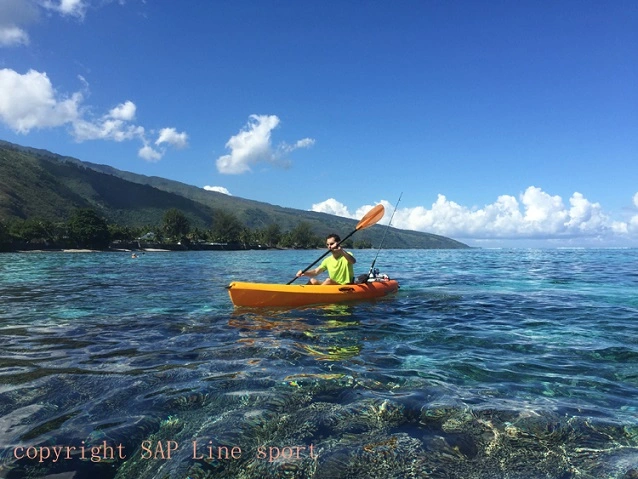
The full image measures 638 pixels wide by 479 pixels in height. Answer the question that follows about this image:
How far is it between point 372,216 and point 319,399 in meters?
10.7

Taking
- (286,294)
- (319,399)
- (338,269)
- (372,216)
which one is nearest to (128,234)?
(372,216)

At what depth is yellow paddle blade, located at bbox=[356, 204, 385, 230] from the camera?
48.5 ft

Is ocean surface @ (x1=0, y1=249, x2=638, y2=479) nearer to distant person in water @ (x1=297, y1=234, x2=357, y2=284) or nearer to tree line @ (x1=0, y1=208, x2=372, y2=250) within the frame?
distant person in water @ (x1=297, y1=234, x2=357, y2=284)

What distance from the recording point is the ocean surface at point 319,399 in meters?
3.66

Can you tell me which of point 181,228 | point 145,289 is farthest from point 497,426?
point 181,228

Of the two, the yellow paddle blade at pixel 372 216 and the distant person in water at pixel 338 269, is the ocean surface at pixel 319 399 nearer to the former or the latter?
the distant person in water at pixel 338 269

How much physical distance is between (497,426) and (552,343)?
4.54 metres

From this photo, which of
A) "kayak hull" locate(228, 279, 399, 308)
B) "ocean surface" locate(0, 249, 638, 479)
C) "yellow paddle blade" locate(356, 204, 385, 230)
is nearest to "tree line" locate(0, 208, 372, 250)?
"kayak hull" locate(228, 279, 399, 308)

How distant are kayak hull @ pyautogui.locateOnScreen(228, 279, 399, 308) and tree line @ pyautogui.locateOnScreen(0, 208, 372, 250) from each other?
95900 millimetres

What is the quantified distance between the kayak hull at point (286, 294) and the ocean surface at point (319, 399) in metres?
1.82

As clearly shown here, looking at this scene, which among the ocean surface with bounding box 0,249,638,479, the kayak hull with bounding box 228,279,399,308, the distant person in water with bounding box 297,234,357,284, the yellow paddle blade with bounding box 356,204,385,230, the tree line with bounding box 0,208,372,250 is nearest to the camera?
the ocean surface with bounding box 0,249,638,479

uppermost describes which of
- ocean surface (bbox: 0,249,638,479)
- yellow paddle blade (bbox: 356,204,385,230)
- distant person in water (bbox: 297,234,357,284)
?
yellow paddle blade (bbox: 356,204,385,230)

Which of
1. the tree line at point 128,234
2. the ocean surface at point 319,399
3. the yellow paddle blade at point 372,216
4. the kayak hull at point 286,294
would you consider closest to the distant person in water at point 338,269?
the kayak hull at point 286,294

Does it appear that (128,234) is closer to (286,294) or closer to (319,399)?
(286,294)
